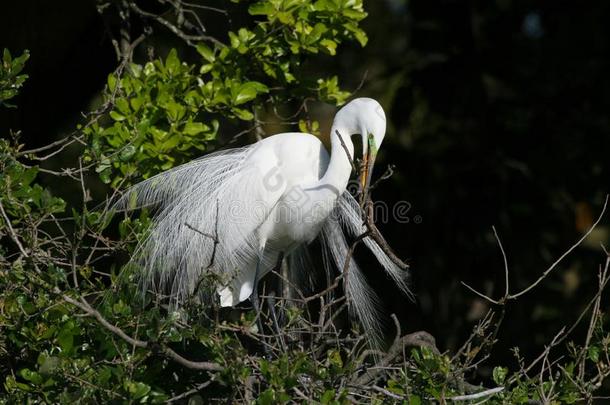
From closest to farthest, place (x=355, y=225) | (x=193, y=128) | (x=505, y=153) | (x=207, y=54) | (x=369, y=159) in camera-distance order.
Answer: (x=369, y=159) < (x=193, y=128) < (x=207, y=54) < (x=355, y=225) < (x=505, y=153)

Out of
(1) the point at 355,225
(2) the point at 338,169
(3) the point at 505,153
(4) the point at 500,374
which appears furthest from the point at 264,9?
(3) the point at 505,153

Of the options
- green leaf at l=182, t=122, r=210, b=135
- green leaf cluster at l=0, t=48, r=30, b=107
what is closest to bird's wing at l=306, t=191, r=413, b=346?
green leaf at l=182, t=122, r=210, b=135

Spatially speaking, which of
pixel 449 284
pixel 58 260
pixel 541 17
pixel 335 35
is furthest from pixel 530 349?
pixel 58 260

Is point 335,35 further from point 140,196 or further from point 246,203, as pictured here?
point 140,196

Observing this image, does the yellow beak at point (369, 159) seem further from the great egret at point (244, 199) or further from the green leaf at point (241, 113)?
the green leaf at point (241, 113)

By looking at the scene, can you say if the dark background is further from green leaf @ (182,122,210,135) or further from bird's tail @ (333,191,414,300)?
green leaf @ (182,122,210,135)

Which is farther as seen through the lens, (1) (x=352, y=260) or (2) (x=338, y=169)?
(1) (x=352, y=260)

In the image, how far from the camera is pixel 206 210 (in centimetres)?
278

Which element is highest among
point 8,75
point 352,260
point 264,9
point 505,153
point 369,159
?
point 8,75

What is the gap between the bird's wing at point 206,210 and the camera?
2721mm

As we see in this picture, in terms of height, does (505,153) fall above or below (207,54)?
below

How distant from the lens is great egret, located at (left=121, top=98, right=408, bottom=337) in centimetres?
269

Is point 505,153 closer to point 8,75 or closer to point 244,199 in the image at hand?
point 244,199

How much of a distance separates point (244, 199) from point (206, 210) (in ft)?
0.42
